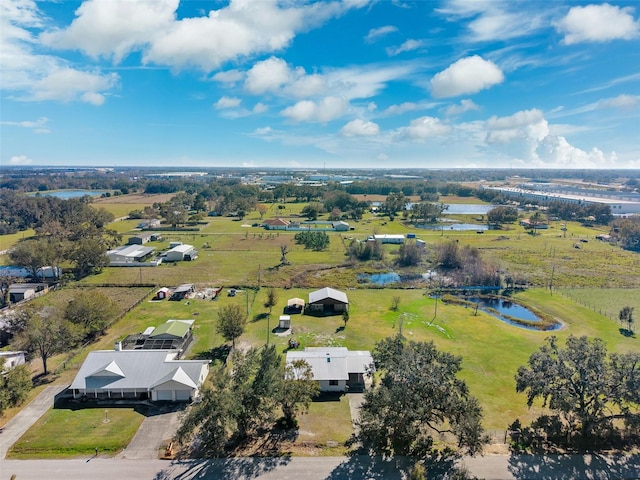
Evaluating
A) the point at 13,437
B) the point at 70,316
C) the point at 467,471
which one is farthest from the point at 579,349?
the point at 70,316

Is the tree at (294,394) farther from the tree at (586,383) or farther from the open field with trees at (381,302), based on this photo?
the tree at (586,383)

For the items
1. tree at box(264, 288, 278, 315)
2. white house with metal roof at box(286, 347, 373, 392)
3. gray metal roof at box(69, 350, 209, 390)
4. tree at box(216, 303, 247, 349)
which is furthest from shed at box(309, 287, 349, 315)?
gray metal roof at box(69, 350, 209, 390)

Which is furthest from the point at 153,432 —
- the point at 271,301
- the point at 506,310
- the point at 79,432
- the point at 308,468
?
the point at 506,310

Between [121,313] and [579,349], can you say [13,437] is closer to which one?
[121,313]

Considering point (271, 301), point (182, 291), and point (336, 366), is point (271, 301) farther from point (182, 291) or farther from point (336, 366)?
point (336, 366)

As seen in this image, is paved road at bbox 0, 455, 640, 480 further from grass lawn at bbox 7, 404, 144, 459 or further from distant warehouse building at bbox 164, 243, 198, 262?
distant warehouse building at bbox 164, 243, 198, 262

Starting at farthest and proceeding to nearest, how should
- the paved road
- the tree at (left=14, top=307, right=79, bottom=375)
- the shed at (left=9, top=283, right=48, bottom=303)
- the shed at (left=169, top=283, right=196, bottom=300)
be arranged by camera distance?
the shed at (left=169, top=283, right=196, bottom=300) < the shed at (left=9, top=283, right=48, bottom=303) < the tree at (left=14, top=307, right=79, bottom=375) < the paved road
